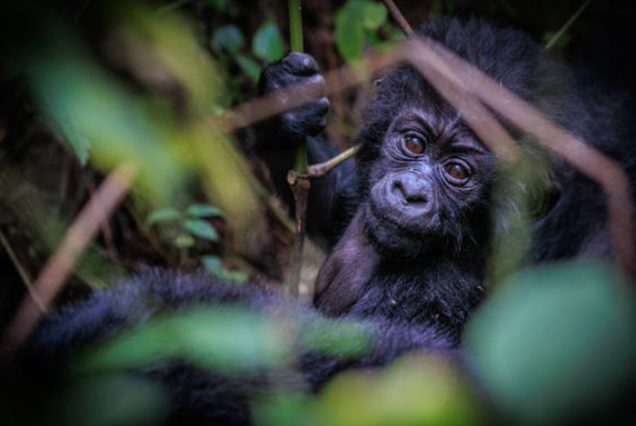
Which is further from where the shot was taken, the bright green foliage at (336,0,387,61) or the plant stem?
the bright green foliage at (336,0,387,61)

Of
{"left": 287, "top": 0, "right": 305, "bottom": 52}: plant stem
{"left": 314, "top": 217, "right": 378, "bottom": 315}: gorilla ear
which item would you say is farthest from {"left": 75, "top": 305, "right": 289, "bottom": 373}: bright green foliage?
{"left": 314, "top": 217, "right": 378, "bottom": 315}: gorilla ear

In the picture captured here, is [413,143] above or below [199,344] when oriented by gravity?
below

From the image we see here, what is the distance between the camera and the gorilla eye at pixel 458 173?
2646 mm

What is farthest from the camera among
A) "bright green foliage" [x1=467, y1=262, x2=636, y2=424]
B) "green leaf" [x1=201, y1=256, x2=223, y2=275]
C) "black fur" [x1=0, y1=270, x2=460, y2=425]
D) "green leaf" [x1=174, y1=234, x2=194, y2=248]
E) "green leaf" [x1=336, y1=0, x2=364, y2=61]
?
"green leaf" [x1=174, y1=234, x2=194, y2=248]

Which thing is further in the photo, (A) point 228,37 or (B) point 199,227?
(A) point 228,37

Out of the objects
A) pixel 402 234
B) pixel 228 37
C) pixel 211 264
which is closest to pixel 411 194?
pixel 402 234

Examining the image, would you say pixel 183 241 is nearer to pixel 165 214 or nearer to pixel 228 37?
pixel 165 214

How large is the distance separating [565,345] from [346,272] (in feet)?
7.39

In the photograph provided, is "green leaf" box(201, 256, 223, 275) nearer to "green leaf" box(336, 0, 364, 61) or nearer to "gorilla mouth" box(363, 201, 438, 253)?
"gorilla mouth" box(363, 201, 438, 253)

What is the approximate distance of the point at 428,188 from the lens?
2.57 meters

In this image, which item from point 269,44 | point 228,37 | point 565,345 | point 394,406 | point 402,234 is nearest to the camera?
point 565,345

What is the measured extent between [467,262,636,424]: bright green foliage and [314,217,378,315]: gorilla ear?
2087mm

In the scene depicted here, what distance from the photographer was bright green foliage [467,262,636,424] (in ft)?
1.95

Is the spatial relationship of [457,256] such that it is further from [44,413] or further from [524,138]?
[44,413]
